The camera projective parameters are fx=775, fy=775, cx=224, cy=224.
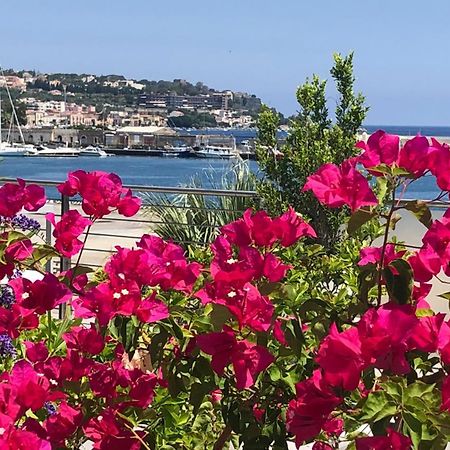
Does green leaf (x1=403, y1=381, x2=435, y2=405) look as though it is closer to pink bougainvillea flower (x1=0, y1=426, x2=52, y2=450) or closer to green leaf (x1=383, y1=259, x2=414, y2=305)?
green leaf (x1=383, y1=259, x2=414, y2=305)

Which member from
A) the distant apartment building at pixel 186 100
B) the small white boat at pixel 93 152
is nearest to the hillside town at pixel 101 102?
the distant apartment building at pixel 186 100

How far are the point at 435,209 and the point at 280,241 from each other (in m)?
2.26

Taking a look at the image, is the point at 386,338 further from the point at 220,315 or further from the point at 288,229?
the point at 288,229

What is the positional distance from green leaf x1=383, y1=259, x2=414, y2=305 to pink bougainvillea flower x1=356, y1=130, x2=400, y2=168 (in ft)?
0.47

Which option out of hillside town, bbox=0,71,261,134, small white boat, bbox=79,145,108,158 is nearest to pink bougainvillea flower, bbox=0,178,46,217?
hillside town, bbox=0,71,261,134

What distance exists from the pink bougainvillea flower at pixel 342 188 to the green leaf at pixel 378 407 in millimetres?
296

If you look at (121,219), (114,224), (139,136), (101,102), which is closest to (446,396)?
(121,219)

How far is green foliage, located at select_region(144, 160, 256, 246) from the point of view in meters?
5.14

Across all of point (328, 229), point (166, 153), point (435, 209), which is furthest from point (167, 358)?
point (166, 153)

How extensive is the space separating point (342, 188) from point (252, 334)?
9.4 inches

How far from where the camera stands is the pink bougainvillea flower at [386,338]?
0.86 m

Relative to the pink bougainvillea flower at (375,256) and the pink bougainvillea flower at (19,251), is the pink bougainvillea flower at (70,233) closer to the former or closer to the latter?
the pink bougainvillea flower at (19,251)

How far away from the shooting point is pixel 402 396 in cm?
87

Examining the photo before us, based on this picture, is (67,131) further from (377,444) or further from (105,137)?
(377,444)
